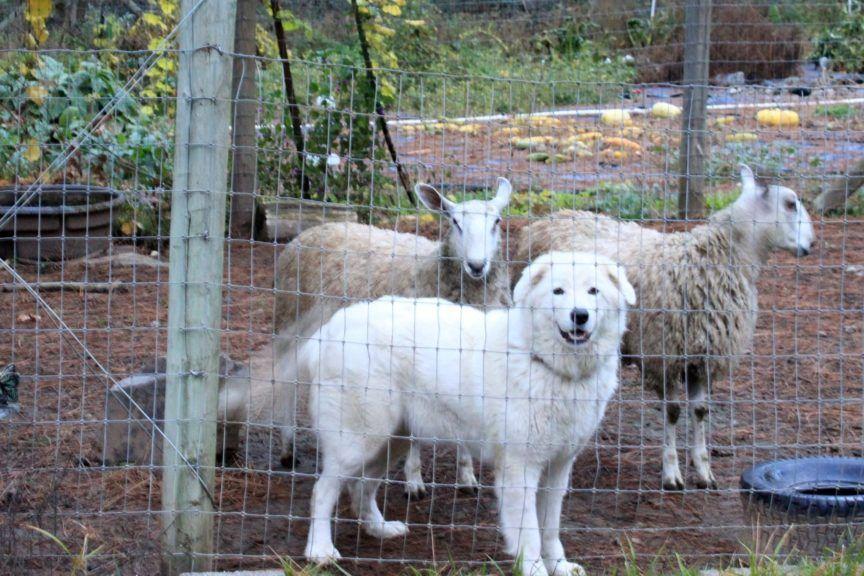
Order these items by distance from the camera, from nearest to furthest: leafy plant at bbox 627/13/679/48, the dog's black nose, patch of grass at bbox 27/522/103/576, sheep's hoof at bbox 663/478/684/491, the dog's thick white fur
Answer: patch of grass at bbox 27/522/103/576
the dog's black nose
the dog's thick white fur
sheep's hoof at bbox 663/478/684/491
leafy plant at bbox 627/13/679/48

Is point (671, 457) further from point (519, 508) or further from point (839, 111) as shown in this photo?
point (839, 111)

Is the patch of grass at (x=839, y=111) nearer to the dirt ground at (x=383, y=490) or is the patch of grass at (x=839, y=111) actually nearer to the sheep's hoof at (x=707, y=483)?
the dirt ground at (x=383, y=490)

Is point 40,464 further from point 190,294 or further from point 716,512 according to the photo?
point 716,512

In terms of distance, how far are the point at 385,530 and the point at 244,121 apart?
16.5ft

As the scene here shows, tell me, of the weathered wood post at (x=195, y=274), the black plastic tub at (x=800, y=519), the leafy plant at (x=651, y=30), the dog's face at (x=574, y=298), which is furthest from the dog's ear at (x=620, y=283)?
the leafy plant at (x=651, y=30)

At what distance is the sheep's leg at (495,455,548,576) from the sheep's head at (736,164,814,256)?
210cm

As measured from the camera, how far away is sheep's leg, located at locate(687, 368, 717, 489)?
5.56m

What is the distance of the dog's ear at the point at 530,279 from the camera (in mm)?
4285

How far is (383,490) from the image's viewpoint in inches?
214

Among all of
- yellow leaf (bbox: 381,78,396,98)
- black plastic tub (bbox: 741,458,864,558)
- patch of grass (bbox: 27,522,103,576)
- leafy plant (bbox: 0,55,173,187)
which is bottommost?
patch of grass (bbox: 27,522,103,576)

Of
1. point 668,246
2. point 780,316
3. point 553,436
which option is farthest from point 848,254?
point 553,436

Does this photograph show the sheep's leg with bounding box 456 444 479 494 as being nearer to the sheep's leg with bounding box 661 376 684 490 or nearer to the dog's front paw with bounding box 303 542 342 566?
the sheep's leg with bounding box 661 376 684 490

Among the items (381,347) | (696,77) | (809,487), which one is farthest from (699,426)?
(696,77)

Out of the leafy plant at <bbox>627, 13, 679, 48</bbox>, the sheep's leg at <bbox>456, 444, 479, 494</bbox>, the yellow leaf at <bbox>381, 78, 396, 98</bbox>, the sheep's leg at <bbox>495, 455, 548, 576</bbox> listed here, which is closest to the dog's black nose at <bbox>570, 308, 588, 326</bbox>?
the sheep's leg at <bbox>495, 455, 548, 576</bbox>
